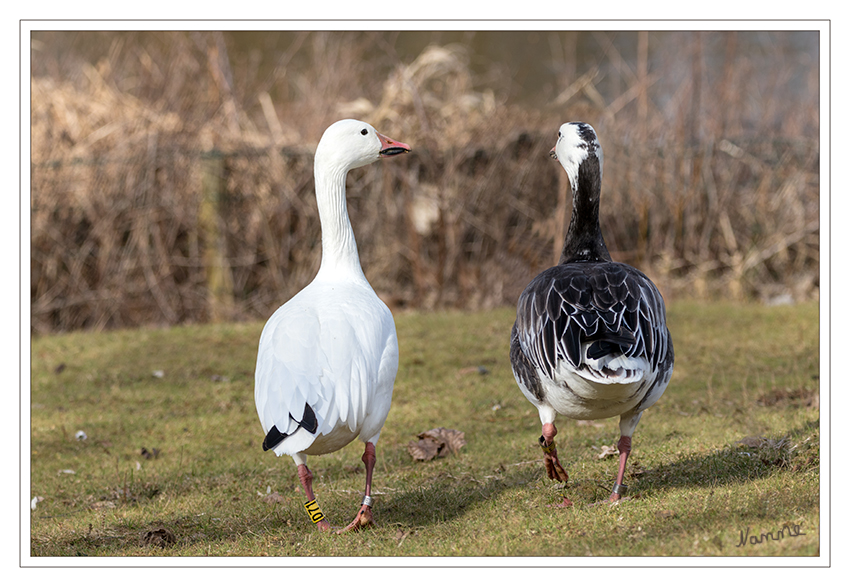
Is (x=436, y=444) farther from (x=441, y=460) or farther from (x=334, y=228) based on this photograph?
(x=334, y=228)

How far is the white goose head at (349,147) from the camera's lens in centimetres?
548

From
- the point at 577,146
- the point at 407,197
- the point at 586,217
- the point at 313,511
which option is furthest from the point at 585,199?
the point at 407,197

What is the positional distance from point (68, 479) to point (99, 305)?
576cm

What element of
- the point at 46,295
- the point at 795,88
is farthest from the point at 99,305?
the point at 795,88

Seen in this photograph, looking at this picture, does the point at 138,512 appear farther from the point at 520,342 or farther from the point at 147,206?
the point at 147,206

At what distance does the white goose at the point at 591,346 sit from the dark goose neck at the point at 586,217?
227 millimetres

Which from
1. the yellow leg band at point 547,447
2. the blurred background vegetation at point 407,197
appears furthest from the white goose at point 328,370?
the blurred background vegetation at point 407,197

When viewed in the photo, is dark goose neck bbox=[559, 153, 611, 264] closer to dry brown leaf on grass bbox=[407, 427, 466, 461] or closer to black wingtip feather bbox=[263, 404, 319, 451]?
dry brown leaf on grass bbox=[407, 427, 466, 461]

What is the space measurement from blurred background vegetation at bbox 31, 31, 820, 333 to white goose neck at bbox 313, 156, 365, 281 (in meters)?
6.00

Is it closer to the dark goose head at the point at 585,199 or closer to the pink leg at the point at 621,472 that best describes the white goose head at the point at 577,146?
the dark goose head at the point at 585,199

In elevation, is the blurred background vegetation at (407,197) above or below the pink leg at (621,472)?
above

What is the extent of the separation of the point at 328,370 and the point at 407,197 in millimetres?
7435

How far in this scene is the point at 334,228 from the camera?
5.39m

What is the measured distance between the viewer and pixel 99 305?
11656 mm
